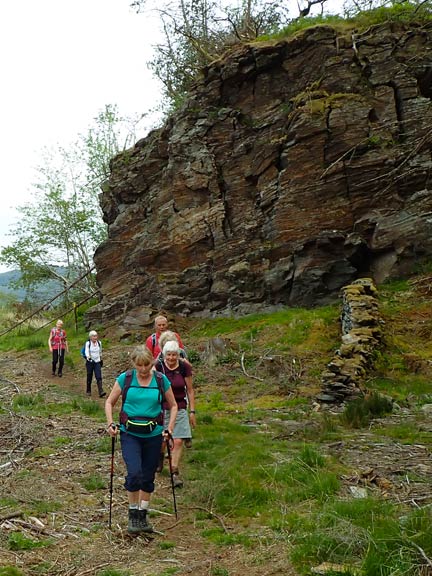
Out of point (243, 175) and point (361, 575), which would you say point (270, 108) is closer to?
point (243, 175)

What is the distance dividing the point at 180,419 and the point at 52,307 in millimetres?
35432

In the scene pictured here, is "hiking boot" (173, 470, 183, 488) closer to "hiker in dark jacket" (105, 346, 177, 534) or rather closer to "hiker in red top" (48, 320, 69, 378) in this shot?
"hiker in dark jacket" (105, 346, 177, 534)

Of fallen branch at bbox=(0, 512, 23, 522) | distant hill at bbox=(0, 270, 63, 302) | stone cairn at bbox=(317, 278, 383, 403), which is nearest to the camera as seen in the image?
fallen branch at bbox=(0, 512, 23, 522)

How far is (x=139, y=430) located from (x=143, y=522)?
928 millimetres

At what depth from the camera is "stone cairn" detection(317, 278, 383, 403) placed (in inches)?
472

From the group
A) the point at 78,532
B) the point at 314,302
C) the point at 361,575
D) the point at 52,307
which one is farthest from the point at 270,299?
the point at 52,307

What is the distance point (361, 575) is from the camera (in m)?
4.22

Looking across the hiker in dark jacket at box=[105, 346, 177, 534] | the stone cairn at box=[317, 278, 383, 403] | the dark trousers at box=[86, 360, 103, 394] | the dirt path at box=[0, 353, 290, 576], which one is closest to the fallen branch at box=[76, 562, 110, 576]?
the dirt path at box=[0, 353, 290, 576]

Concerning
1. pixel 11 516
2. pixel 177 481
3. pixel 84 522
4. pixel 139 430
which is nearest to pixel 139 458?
pixel 139 430

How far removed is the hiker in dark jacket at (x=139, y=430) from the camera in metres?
6.10

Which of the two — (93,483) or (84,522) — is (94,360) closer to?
(93,483)

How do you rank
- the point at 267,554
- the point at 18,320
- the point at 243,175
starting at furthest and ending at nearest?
the point at 18,320 → the point at 243,175 → the point at 267,554

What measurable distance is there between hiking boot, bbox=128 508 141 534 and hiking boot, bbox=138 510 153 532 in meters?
0.01

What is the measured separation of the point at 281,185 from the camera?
21.5 m
